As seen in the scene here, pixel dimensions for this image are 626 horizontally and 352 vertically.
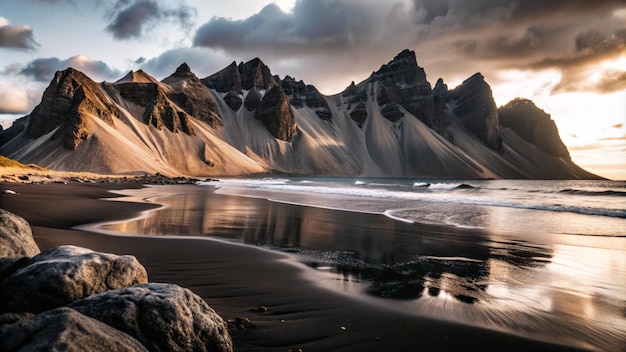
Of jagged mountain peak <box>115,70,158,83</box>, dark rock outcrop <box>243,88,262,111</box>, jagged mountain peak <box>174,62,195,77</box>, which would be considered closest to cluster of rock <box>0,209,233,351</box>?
jagged mountain peak <box>115,70,158,83</box>

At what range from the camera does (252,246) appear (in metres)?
10.8

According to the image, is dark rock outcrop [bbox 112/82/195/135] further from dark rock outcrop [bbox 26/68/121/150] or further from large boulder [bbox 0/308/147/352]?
large boulder [bbox 0/308/147/352]

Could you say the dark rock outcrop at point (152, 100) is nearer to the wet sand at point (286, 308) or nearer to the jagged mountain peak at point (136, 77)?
the jagged mountain peak at point (136, 77)

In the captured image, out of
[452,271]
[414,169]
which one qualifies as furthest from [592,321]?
[414,169]

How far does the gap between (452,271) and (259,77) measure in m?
202

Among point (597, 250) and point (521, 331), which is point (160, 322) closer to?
point (521, 331)

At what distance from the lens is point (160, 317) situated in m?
3.45

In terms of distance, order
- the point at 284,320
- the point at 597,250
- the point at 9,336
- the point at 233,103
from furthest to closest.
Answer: the point at 233,103 → the point at 597,250 → the point at 284,320 → the point at 9,336

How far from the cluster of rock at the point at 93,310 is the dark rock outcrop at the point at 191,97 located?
493 feet

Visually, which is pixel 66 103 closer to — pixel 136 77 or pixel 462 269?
pixel 136 77

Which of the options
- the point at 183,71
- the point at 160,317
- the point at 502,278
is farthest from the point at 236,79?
the point at 160,317

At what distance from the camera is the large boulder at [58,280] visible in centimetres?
370

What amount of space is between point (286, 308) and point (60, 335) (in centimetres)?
373

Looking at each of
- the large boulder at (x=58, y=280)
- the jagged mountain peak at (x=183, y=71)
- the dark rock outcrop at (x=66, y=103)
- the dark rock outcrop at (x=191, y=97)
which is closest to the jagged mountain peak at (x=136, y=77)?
the dark rock outcrop at (x=191, y=97)
